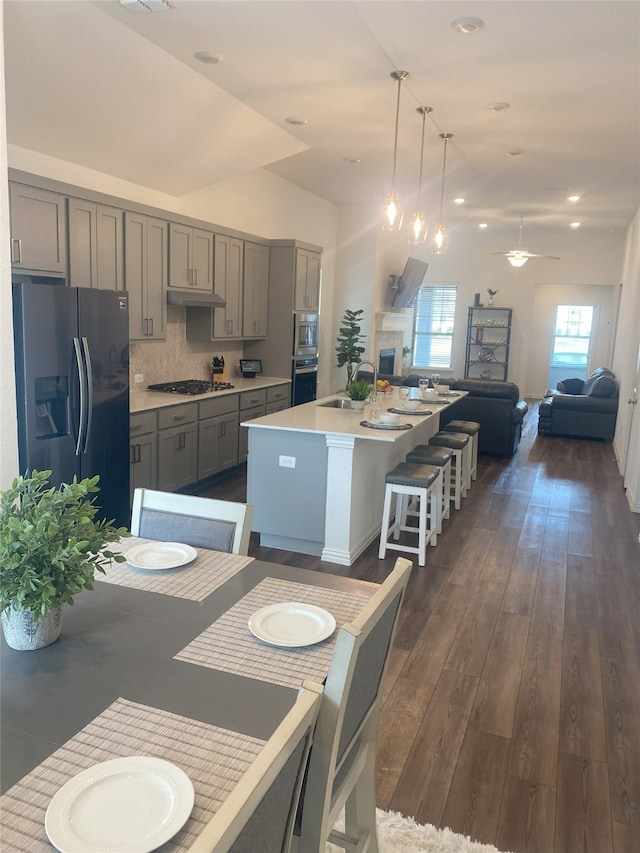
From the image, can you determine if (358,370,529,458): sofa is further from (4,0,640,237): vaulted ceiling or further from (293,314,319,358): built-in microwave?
(4,0,640,237): vaulted ceiling

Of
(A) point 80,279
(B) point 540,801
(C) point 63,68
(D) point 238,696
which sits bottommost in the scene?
(B) point 540,801

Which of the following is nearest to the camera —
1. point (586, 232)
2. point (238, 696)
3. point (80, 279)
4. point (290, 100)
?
point (238, 696)

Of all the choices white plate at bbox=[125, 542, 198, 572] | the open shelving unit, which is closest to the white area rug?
white plate at bbox=[125, 542, 198, 572]

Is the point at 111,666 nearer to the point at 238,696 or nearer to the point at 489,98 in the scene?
the point at 238,696

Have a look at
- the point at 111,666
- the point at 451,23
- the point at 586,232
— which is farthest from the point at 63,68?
the point at 586,232

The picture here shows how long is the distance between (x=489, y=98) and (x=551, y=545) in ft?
10.8

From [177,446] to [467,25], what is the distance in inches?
141

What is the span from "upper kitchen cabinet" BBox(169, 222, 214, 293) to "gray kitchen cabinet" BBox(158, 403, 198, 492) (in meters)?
1.17

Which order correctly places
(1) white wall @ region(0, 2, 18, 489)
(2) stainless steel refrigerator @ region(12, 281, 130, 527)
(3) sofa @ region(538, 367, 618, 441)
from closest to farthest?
(1) white wall @ region(0, 2, 18, 489) < (2) stainless steel refrigerator @ region(12, 281, 130, 527) < (3) sofa @ region(538, 367, 618, 441)

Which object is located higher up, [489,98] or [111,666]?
[489,98]

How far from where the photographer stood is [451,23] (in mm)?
3395

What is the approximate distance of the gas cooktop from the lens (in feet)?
18.7

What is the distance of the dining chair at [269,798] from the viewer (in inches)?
32.5

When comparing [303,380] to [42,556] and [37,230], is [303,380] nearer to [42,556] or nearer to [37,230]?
[37,230]
